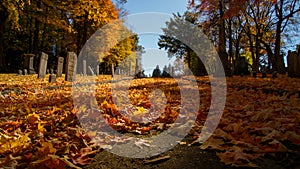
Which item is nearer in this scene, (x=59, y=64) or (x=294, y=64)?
(x=294, y=64)

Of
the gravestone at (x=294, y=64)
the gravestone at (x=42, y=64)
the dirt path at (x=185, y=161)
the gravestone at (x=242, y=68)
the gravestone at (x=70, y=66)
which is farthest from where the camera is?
the gravestone at (x=242, y=68)

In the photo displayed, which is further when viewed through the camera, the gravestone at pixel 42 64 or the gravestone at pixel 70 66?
the gravestone at pixel 42 64

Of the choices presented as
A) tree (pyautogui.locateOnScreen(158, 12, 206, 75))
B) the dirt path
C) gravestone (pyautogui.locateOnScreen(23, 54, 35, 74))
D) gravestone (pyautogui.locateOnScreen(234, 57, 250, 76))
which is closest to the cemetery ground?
the dirt path

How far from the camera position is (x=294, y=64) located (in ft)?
32.9

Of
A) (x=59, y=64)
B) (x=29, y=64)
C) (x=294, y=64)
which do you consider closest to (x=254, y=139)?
(x=294, y=64)

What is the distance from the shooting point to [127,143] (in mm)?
2574

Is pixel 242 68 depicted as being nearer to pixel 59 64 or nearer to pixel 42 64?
pixel 59 64

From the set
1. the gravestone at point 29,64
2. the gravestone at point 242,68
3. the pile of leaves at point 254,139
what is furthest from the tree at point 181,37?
the pile of leaves at point 254,139

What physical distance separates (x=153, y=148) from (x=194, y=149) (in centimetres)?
42

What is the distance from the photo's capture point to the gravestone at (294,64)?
9.85m

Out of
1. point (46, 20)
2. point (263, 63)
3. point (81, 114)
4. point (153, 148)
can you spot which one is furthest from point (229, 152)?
point (263, 63)

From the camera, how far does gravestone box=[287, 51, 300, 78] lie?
32.3ft

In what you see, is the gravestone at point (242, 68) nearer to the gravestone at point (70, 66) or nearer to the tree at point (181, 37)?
the gravestone at point (70, 66)

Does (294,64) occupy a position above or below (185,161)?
above
